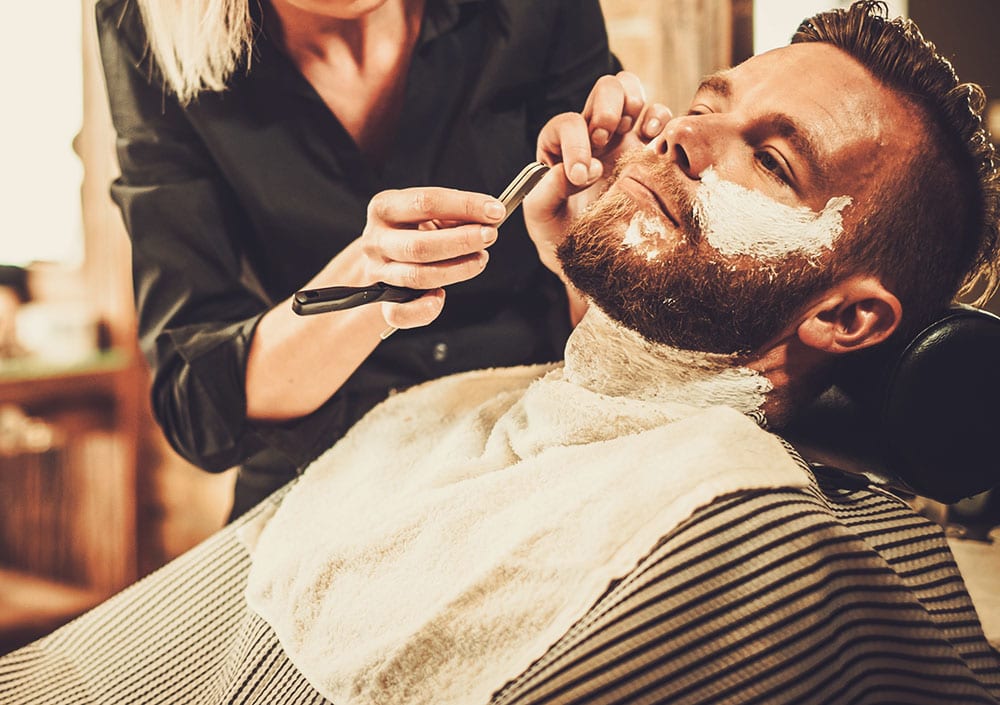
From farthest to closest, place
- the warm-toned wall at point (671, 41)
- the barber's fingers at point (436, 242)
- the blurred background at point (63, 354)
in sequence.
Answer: the blurred background at point (63, 354) < the warm-toned wall at point (671, 41) < the barber's fingers at point (436, 242)

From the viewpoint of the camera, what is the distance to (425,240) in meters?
0.89

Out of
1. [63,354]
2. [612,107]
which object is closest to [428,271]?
[612,107]

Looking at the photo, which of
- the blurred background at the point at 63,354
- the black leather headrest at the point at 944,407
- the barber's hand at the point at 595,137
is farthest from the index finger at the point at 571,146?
the blurred background at the point at 63,354

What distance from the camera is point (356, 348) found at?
3.92ft

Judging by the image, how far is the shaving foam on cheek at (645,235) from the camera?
1.06 metres

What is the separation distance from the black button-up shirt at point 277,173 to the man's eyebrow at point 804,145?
503 mm

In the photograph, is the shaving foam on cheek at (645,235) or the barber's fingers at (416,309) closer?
the barber's fingers at (416,309)

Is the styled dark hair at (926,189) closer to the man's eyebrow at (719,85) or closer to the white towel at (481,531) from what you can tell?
the man's eyebrow at (719,85)

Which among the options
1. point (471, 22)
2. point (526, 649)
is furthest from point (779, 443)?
point (471, 22)

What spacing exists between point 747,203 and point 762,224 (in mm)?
35

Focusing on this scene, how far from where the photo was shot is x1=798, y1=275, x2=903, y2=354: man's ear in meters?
1.05

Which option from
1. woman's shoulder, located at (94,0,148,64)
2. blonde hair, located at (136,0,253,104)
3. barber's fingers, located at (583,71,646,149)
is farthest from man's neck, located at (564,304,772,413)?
woman's shoulder, located at (94,0,148,64)

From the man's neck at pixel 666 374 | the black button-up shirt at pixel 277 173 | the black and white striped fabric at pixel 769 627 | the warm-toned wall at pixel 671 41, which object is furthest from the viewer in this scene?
the warm-toned wall at pixel 671 41

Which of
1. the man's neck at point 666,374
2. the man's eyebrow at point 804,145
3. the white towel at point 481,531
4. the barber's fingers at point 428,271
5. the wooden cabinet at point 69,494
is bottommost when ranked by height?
the wooden cabinet at point 69,494
